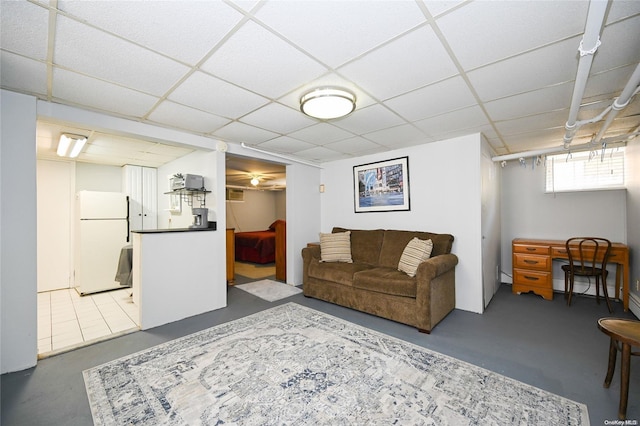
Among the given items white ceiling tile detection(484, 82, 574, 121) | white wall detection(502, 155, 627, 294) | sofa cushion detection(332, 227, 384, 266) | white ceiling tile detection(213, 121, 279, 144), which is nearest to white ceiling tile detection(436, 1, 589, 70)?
white ceiling tile detection(484, 82, 574, 121)

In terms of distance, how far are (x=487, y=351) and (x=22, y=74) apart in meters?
4.30

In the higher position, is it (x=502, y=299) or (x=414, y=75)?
(x=414, y=75)

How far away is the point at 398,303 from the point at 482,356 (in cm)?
Result: 88

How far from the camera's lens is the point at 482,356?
222 centimetres

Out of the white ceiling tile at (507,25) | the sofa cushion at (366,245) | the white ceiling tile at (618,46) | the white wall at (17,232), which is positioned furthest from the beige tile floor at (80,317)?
the white ceiling tile at (618,46)

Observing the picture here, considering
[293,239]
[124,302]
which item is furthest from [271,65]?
[124,302]

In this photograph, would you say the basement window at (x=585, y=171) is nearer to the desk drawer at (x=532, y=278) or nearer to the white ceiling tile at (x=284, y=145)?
the desk drawer at (x=532, y=278)

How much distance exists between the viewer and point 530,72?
187 cm

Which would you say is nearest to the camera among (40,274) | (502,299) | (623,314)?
(623,314)

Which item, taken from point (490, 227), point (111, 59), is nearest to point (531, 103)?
point (490, 227)

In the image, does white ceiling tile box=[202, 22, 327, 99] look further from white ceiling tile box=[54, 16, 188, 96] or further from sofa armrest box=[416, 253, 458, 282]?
sofa armrest box=[416, 253, 458, 282]

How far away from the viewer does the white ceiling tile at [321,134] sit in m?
3.07

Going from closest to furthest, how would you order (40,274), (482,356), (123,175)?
(482,356) → (40,274) → (123,175)

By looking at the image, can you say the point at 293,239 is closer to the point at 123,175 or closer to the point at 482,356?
the point at 482,356
